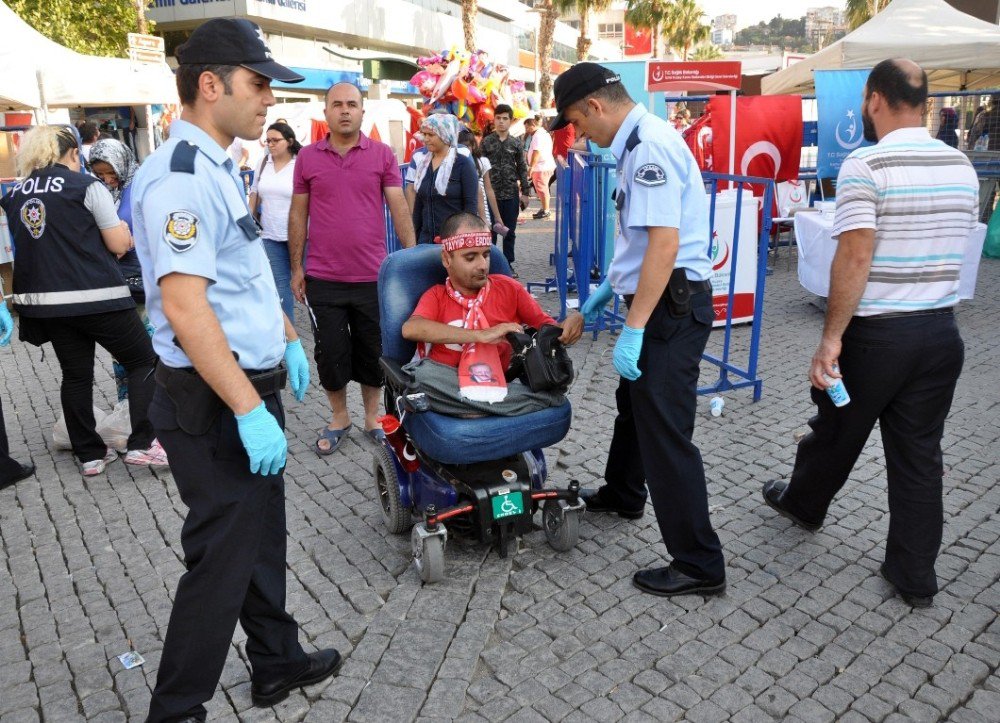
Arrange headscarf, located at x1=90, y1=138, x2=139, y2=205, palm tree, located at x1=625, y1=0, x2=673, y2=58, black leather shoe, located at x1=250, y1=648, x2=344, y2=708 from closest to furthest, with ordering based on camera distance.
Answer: black leather shoe, located at x1=250, y1=648, x2=344, y2=708
headscarf, located at x1=90, y1=138, x2=139, y2=205
palm tree, located at x1=625, y1=0, x2=673, y2=58

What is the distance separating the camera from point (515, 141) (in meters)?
10.3

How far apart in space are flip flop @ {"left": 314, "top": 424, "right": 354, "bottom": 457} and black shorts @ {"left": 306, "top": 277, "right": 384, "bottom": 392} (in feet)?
0.90

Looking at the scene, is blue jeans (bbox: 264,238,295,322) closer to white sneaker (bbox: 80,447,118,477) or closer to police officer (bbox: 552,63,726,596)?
white sneaker (bbox: 80,447,118,477)

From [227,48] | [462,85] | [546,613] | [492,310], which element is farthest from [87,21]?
[546,613]

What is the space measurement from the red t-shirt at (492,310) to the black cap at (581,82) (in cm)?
99

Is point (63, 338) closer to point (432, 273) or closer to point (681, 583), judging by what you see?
point (432, 273)

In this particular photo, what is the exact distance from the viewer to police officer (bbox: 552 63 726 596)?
3.07 m

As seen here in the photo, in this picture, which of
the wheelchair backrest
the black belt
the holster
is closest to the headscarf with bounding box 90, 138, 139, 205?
the wheelchair backrest

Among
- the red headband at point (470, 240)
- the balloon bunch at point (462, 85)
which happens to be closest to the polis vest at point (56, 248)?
the red headband at point (470, 240)

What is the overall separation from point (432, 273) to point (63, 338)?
2266 millimetres

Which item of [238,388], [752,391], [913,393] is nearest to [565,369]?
[913,393]

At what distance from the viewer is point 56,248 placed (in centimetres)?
449

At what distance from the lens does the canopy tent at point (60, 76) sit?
9328mm

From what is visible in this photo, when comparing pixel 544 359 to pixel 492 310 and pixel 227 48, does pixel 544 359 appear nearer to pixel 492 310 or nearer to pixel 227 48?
pixel 492 310
